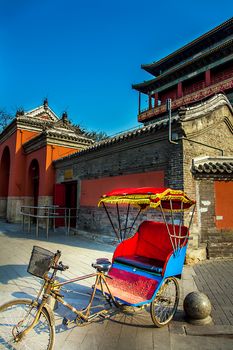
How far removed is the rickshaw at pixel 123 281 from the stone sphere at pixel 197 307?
0.78 ft

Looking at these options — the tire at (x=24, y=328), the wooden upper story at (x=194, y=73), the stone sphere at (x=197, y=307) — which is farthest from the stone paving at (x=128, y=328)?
the wooden upper story at (x=194, y=73)

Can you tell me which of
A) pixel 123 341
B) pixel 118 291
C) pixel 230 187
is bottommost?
pixel 123 341

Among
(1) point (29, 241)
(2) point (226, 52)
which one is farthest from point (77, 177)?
(2) point (226, 52)

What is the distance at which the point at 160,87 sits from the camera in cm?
2794

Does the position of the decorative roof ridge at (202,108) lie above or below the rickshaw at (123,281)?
above

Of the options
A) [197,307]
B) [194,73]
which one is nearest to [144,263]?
[197,307]

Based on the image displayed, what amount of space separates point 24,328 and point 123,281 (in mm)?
1732

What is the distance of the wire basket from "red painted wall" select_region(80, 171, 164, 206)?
5119 millimetres

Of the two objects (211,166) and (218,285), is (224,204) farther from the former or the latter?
(218,285)

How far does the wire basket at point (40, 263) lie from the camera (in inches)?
111

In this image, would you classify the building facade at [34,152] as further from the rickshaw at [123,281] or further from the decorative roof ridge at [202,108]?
the rickshaw at [123,281]

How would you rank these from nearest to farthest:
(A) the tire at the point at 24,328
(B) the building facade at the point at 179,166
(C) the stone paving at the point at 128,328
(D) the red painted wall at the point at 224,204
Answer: (A) the tire at the point at 24,328 → (C) the stone paving at the point at 128,328 → (B) the building facade at the point at 179,166 → (D) the red painted wall at the point at 224,204

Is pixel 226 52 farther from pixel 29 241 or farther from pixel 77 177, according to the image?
pixel 29 241

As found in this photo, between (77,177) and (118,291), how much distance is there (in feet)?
28.0
